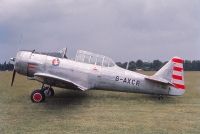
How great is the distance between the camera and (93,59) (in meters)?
12.8

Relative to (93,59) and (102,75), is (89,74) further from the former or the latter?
(93,59)

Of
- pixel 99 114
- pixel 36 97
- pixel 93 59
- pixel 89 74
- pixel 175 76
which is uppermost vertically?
pixel 93 59

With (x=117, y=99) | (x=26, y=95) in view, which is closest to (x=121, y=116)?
(x=117, y=99)

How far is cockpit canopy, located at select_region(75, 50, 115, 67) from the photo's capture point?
41.8 ft

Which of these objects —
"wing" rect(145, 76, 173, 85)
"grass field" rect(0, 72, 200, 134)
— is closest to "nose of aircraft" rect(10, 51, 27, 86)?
"grass field" rect(0, 72, 200, 134)

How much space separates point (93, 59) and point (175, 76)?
312 centimetres

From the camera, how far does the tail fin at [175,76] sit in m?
12.4

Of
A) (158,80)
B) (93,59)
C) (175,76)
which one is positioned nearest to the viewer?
(158,80)

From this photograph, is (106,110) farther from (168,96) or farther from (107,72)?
(168,96)

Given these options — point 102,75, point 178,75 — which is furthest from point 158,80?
point 102,75

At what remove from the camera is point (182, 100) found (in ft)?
41.2

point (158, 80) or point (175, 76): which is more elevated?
point (175, 76)

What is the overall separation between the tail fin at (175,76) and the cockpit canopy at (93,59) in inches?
80.5

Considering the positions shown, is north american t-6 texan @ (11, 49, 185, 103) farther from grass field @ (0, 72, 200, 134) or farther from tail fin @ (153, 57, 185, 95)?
grass field @ (0, 72, 200, 134)
